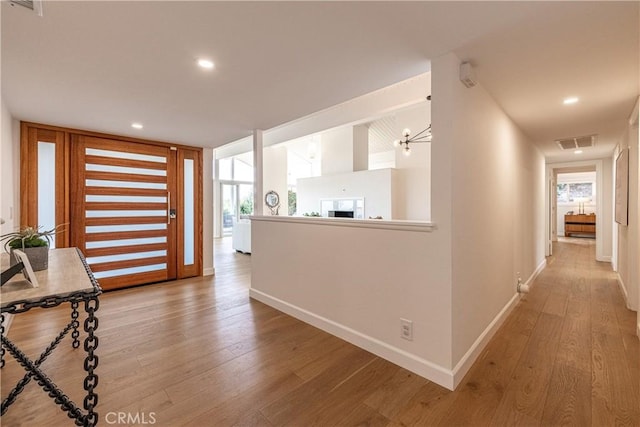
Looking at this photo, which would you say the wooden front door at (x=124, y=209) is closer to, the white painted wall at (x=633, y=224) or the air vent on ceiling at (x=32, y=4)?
the air vent on ceiling at (x=32, y=4)

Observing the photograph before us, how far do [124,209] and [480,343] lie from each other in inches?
176

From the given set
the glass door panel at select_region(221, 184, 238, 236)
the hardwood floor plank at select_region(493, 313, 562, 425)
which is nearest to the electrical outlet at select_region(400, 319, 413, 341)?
the hardwood floor plank at select_region(493, 313, 562, 425)

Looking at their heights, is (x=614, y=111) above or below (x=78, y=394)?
above

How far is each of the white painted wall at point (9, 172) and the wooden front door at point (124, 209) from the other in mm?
482

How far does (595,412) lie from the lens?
159cm

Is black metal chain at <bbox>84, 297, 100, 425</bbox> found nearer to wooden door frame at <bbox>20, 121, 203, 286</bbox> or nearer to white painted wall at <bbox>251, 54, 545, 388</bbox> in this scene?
white painted wall at <bbox>251, 54, 545, 388</bbox>

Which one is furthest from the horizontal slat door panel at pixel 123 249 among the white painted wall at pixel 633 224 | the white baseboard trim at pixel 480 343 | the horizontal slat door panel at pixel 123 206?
the white painted wall at pixel 633 224

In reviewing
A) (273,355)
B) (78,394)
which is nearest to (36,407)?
(78,394)

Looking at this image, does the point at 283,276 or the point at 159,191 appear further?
the point at 159,191

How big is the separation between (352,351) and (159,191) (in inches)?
142

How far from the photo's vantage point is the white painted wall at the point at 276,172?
Answer: 830 centimetres

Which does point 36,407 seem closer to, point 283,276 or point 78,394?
point 78,394

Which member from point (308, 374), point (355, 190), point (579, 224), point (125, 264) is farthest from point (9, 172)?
point (579, 224)

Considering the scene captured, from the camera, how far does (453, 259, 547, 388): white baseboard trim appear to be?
6.08 ft
